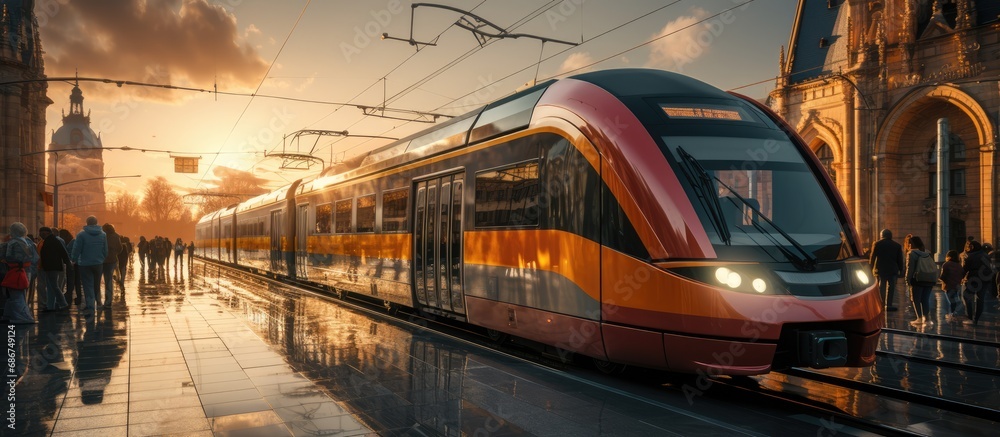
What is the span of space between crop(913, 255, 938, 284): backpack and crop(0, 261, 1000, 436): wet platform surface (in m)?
1.58

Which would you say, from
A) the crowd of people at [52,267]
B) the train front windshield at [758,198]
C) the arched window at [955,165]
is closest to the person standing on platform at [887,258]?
the train front windshield at [758,198]

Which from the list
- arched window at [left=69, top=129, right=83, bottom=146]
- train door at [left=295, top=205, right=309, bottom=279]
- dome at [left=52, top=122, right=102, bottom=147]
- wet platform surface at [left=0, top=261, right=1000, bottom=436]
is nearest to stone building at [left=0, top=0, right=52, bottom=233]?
train door at [left=295, top=205, right=309, bottom=279]

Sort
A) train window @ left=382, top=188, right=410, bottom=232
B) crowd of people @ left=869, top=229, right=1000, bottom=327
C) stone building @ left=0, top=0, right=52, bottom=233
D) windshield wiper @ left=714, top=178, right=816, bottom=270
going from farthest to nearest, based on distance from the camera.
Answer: stone building @ left=0, top=0, right=52, bottom=233 < crowd of people @ left=869, top=229, right=1000, bottom=327 < train window @ left=382, top=188, right=410, bottom=232 < windshield wiper @ left=714, top=178, right=816, bottom=270

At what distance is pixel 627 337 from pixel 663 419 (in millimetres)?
1314

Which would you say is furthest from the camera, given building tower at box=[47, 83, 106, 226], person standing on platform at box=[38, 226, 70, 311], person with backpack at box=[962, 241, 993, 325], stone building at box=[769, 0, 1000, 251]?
building tower at box=[47, 83, 106, 226]

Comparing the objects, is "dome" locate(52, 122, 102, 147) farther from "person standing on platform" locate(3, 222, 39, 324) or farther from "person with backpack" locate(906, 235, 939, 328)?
"person with backpack" locate(906, 235, 939, 328)

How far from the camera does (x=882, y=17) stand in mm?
38000

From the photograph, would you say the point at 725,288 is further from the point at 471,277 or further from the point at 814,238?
the point at 471,277

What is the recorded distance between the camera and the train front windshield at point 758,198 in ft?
22.4

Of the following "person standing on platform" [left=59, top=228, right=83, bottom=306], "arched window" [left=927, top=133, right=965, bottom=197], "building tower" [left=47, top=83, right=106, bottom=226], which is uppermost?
"building tower" [left=47, top=83, right=106, bottom=226]

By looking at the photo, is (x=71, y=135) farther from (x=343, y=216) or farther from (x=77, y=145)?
(x=343, y=216)

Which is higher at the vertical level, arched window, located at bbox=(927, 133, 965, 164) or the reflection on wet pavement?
arched window, located at bbox=(927, 133, 965, 164)

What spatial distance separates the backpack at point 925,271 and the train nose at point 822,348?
8020 millimetres

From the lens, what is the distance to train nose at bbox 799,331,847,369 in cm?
650
